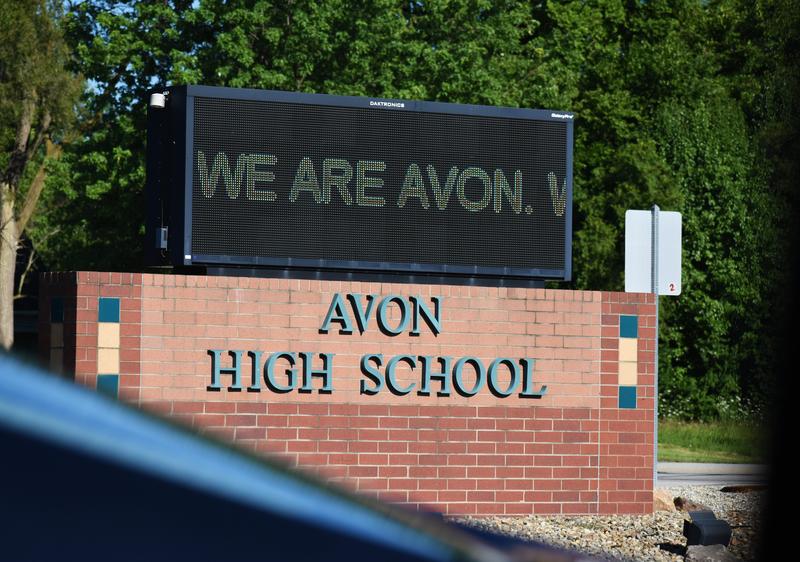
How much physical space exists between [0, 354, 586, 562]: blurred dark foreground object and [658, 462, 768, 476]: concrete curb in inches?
748

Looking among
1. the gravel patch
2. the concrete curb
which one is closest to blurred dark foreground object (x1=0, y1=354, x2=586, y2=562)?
the gravel patch

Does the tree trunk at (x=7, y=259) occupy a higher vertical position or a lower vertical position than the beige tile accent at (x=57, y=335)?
higher

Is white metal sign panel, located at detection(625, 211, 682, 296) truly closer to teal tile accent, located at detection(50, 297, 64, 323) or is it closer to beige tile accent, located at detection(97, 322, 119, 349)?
beige tile accent, located at detection(97, 322, 119, 349)

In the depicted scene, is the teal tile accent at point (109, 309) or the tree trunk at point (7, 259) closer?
the teal tile accent at point (109, 309)

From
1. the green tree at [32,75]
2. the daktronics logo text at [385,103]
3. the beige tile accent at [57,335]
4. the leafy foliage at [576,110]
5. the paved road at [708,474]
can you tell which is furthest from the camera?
the green tree at [32,75]

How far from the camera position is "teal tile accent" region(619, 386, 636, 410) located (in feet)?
39.4

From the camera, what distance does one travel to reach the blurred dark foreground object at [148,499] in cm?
110

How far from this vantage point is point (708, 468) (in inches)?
832

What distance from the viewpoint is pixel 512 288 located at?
38.3ft

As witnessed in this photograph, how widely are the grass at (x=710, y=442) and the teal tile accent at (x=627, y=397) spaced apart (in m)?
11.5

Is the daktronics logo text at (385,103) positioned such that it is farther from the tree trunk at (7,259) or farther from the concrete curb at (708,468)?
the tree trunk at (7,259)

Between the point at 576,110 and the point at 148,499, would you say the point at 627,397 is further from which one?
the point at 576,110

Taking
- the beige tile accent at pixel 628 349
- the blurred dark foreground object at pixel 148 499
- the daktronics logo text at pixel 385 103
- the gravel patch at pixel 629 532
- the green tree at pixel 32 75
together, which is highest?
the green tree at pixel 32 75

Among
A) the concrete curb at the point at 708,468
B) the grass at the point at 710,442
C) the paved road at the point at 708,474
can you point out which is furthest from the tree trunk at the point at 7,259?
the paved road at the point at 708,474
